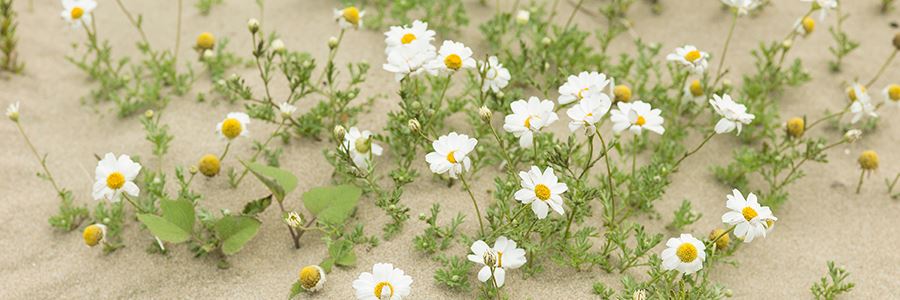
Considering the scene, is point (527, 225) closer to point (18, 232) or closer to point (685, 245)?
point (685, 245)

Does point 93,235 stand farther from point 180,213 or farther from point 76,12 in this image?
point 76,12

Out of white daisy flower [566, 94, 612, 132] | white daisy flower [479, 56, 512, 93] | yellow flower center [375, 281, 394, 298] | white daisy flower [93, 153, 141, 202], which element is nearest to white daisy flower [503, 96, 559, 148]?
white daisy flower [566, 94, 612, 132]

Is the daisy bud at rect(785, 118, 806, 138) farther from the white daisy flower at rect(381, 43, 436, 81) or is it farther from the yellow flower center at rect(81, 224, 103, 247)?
the yellow flower center at rect(81, 224, 103, 247)

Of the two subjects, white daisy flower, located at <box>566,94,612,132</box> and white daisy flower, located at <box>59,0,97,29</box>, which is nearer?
white daisy flower, located at <box>566,94,612,132</box>

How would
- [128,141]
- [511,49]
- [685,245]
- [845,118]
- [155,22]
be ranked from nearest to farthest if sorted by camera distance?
1. [685,245]
2. [128,141]
3. [845,118]
4. [511,49]
5. [155,22]

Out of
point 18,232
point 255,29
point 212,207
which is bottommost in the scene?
point 18,232

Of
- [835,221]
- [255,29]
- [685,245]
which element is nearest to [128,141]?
[255,29]

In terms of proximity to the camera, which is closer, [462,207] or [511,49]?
[462,207]

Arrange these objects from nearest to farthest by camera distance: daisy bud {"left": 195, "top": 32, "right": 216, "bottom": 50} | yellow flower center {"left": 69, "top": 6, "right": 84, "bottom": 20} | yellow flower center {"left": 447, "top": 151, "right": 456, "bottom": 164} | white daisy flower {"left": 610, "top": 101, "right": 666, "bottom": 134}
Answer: yellow flower center {"left": 447, "top": 151, "right": 456, "bottom": 164}
white daisy flower {"left": 610, "top": 101, "right": 666, "bottom": 134}
yellow flower center {"left": 69, "top": 6, "right": 84, "bottom": 20}
daisy bud {"left": 195, "top": 32, "right": 216, "bottom": 50}

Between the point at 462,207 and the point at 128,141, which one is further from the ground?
the point at 462,207
